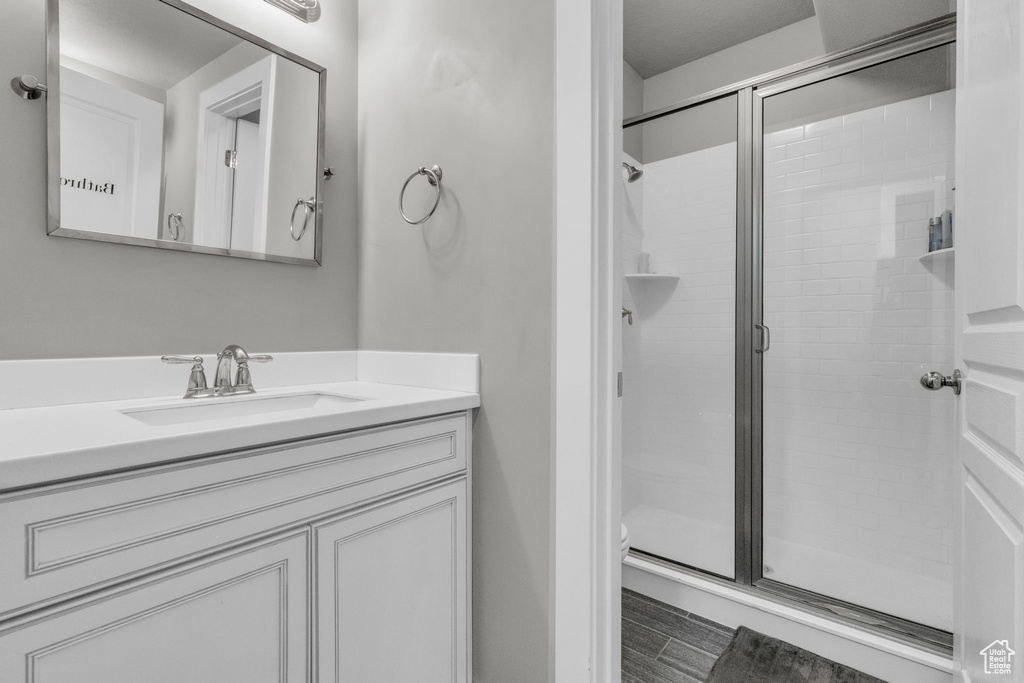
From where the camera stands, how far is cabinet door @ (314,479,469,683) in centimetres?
93

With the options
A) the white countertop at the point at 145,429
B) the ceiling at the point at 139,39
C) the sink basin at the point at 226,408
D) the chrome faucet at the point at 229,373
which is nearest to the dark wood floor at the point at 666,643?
the white countertop at the point at 145,429

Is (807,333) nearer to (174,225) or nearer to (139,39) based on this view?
(174,225)

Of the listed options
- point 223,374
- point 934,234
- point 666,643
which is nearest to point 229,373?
point 223,374

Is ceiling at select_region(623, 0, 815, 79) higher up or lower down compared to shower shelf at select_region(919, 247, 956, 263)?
higher up

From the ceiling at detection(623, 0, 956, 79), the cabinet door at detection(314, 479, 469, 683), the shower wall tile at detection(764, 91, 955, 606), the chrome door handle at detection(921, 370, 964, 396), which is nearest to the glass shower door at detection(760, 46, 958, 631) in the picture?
the shower wall tile at detection(764, 91, 955, 606)

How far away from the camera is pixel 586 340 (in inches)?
42.8

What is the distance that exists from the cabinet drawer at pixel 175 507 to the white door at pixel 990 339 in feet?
3.43

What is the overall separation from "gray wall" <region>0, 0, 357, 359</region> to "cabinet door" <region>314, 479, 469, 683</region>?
2.30ft

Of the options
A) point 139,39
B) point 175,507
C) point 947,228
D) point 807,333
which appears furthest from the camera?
point 807,333

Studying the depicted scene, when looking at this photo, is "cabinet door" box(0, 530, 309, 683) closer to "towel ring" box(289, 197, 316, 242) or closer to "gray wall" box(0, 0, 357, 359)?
"gray wall" box(0, 0, 357, 359)

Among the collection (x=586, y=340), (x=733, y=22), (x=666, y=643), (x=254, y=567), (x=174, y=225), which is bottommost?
(x=666, y=643)

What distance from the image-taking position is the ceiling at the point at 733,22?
1.69m

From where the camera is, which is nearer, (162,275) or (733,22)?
(162,275)

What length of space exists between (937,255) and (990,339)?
4.01 ft
